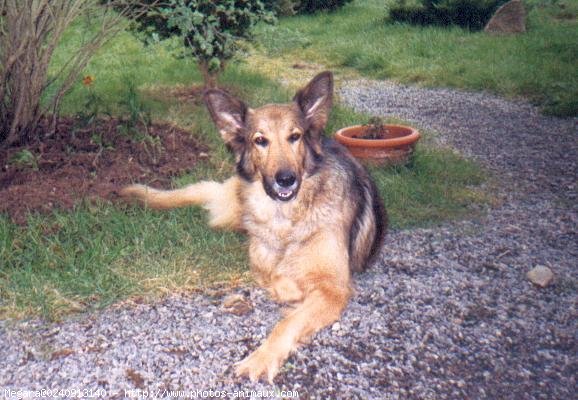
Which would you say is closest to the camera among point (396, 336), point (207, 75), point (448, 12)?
point (396, 336)

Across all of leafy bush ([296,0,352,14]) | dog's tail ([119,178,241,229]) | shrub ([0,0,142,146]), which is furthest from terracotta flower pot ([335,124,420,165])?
leafy bush ([296,0,352,14])

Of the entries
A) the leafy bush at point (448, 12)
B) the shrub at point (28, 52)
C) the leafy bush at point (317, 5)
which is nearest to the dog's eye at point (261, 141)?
the shrub at point (28, 52)

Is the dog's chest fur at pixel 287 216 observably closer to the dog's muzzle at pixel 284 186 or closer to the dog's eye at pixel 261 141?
the dog's muzzle at pixel 284 186

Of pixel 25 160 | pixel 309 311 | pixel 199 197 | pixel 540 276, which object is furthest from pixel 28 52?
pixel 540 276

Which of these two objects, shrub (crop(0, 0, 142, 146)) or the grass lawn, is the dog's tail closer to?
the grass lawn

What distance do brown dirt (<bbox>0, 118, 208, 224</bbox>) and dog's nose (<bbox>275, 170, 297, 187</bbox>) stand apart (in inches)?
71.4

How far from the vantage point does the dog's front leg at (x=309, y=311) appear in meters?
3.09

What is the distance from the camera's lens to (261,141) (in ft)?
12.3

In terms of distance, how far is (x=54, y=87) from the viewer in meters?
8.22

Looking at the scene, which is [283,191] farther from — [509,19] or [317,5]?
[317,5]

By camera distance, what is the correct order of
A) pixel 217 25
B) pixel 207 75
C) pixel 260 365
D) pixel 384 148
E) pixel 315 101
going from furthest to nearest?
pixel 207 75
pixel 217 25
pixel 384 148
pixel 315 101
pixel 260 365

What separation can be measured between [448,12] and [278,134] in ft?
33.8

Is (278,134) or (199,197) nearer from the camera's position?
(278,134)

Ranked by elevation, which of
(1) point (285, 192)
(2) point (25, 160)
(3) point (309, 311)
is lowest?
(3) point (309, 311)
